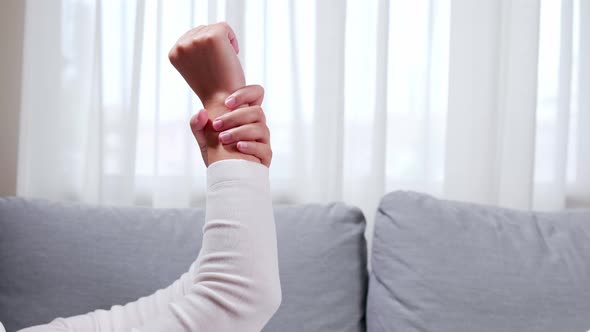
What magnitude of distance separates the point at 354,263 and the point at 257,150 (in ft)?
2.21

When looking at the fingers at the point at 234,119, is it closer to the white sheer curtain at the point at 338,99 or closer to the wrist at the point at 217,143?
the wrist at the point at 217,143

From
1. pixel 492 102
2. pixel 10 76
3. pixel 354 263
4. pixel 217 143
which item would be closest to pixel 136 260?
pixel 354 263

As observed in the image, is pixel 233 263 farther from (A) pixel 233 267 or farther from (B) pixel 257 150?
(B) pixel 257 150

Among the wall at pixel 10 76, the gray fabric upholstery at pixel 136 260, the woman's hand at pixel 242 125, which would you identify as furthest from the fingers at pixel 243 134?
the wall at pixel 10 76

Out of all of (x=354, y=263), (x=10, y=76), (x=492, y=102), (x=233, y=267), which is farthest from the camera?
(x=10, y=76)

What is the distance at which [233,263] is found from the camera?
64 centimetres

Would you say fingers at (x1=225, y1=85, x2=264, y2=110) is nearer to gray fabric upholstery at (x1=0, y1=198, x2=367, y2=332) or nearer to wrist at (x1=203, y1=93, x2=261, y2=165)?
wrist at (x1=203, y1=93, x2=261, y2=165)

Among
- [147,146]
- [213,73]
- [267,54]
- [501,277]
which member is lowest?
[501,277]

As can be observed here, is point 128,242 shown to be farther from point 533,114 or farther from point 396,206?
point 533,114

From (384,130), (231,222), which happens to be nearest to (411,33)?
(384,130)

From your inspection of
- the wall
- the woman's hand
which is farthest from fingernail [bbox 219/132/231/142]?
the wall

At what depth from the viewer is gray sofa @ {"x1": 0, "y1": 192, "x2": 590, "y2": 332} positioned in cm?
117

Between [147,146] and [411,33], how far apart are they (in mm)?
784

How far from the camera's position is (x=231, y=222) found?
2.12ft
